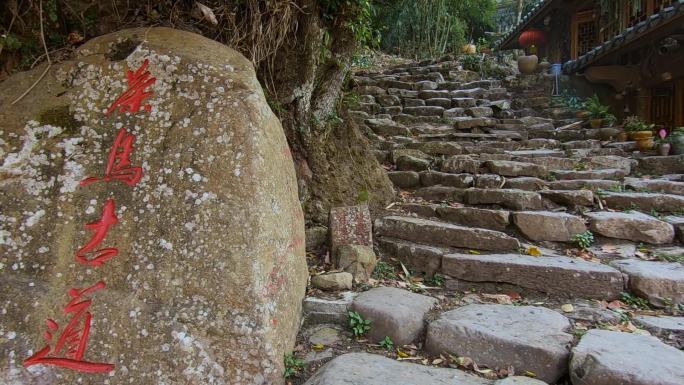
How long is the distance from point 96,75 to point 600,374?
114 inches

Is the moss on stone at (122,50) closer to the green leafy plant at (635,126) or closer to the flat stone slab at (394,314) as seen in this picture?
the flat stone slab at (394,314)

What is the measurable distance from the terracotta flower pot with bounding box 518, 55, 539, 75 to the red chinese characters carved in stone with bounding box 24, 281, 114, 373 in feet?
34.4

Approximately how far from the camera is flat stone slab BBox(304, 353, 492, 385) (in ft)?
6.02

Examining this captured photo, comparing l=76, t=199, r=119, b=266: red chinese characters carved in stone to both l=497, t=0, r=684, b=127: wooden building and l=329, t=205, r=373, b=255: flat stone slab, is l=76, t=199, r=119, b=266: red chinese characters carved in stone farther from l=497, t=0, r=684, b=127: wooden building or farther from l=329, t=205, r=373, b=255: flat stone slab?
l=497, t=0, r=684, b=127: wooden building

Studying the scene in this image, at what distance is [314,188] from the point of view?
12.0 feet

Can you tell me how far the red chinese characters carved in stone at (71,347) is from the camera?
5.38ft

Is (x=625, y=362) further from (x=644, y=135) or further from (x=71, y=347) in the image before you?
(x=644, y=135)

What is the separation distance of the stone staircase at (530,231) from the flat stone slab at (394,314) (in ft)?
0.05

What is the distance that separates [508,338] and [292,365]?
115cm

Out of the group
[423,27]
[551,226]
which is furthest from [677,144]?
[423,27]

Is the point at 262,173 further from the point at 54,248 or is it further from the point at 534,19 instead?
the point at 534,19

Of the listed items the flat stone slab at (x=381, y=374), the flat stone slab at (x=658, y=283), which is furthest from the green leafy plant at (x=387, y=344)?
the flat stone slab at (x=658, y=283)

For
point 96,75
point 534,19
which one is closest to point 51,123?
point 96,75

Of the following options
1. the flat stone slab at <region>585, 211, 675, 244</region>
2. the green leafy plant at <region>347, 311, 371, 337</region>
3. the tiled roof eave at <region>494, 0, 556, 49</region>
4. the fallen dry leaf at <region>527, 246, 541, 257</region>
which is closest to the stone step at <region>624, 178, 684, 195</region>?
the flat stone slab at <region>585, 211, 675, 244</region>
